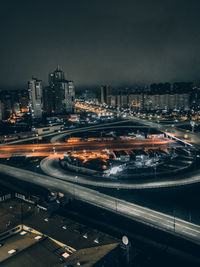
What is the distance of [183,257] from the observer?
1970 centimetres

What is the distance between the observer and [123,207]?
2841 centimetres

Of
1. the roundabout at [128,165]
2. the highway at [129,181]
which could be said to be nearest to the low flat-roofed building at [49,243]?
the highway at [129,181]

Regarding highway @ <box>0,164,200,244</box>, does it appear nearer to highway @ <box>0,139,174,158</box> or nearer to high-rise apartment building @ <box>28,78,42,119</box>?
highway @ <box>0,139,174,158</box>

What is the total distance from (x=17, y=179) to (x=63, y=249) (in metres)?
23.4

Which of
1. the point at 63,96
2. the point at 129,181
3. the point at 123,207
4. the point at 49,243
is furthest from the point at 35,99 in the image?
the point at 49,243

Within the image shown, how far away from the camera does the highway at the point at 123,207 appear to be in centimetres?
2343

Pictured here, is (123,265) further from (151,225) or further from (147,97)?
(147,97)

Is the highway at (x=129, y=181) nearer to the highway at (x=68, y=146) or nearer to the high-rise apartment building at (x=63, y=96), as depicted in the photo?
the highway at (x=68, y=146)

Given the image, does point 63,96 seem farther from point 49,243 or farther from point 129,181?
point 49,243

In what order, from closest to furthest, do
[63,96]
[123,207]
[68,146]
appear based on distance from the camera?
[123,207]
[68,146]
[63,96]

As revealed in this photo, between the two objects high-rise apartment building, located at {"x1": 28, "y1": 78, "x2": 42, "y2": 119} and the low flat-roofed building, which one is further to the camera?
high-rise apartment building, located at {"x1": 28, "y1": 78, "x2": 42, "y2": 119}

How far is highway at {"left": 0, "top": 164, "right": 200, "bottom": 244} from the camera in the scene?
922 inches

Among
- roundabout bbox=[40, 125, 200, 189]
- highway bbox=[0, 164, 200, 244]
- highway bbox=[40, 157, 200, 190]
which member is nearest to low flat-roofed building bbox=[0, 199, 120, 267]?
highway bbox=[0, 164, 200, 244]

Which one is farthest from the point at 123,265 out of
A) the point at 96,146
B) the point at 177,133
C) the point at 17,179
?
the point at 177,133
